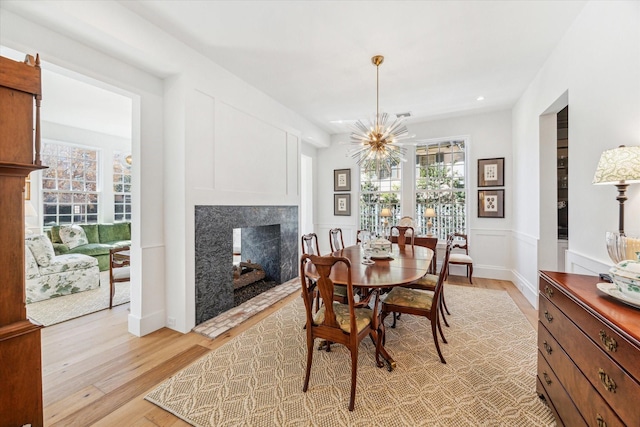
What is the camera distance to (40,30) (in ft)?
6.75

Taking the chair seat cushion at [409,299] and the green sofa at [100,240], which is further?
the green sofa at [100,240]

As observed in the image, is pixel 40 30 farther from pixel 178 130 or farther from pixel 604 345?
pixel 604 345

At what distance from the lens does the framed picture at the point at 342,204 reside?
6.14 m

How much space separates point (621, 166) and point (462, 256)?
11.2 ft

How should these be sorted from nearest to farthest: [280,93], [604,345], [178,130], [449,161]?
[604,345], [178,130], [280,93], [449,161]

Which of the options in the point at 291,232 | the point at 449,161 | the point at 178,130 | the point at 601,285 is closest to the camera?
the point at 601,285

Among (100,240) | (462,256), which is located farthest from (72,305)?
(462,256)

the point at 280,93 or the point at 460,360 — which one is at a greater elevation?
the point at 280,93

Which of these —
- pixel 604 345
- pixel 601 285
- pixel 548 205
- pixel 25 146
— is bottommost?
pixel 604 345

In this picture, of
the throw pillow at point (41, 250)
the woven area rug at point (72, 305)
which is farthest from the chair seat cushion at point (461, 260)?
the throw pillow at point (41, 250)

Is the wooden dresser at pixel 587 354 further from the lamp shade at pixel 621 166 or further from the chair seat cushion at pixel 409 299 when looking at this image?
the chair seat cushion at pixel 409 299

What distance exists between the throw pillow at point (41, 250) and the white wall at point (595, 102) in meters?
6.22

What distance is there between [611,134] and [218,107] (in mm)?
3600

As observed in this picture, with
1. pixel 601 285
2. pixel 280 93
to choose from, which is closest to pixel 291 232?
pixel 280 93
